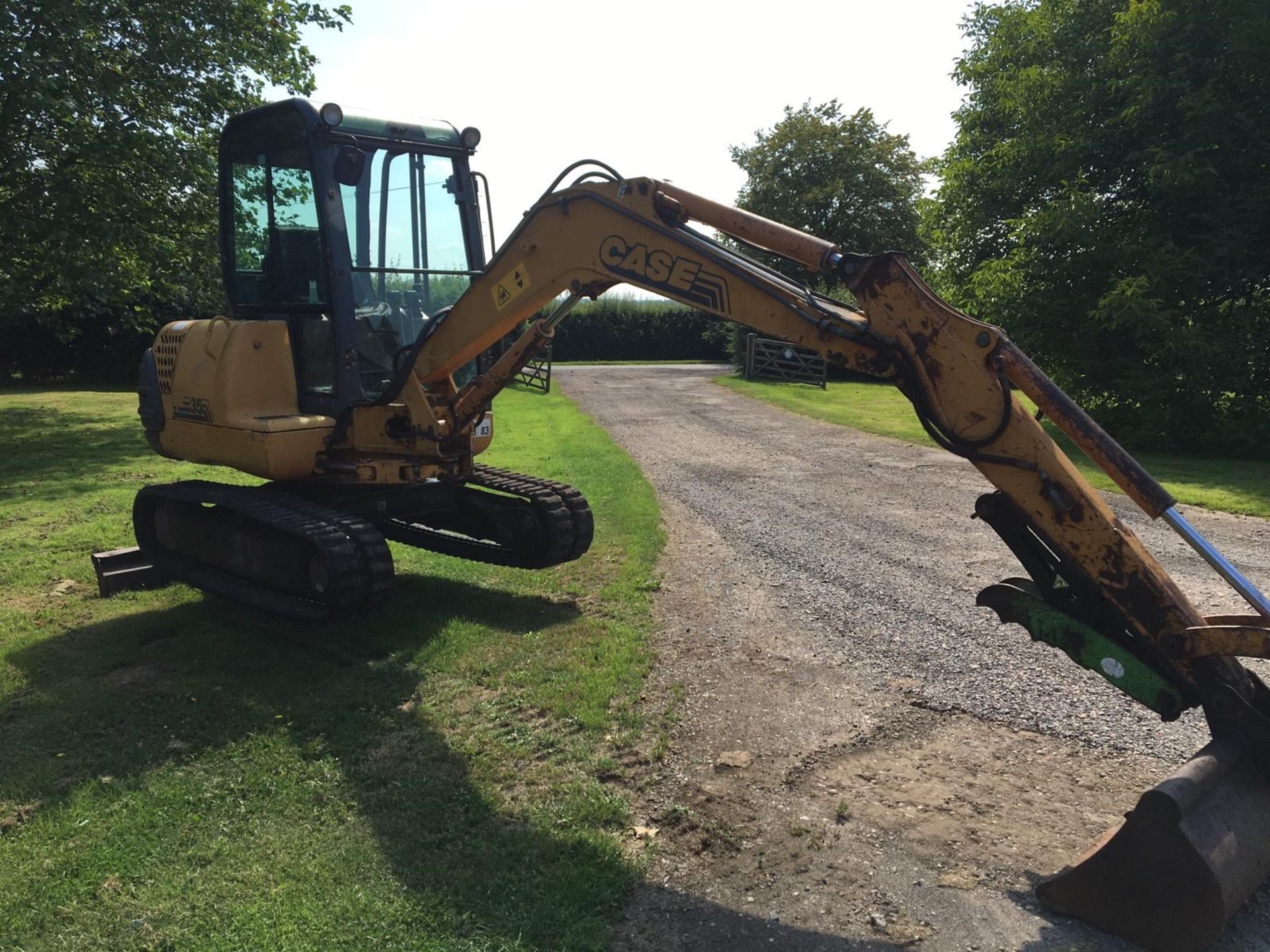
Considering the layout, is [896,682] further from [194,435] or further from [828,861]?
[194,435]

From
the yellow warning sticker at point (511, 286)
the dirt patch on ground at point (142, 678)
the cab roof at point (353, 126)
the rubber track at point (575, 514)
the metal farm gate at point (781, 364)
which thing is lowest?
the dirt patch on ground at point (142, 678)

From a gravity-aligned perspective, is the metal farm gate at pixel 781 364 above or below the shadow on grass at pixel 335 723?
above

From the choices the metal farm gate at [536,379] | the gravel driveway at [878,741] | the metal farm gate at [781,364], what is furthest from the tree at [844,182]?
the gravel driveway at [878,741]

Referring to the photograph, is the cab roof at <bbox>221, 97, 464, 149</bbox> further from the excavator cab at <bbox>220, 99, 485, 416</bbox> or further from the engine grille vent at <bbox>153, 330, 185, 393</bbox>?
the engine grille vent at <bbox>153, 330, 185, 393</bbox>

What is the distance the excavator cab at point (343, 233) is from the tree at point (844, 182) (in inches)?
1586

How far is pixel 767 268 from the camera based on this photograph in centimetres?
492

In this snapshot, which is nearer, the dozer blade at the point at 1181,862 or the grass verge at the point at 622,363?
the dozer blade at the point at 1181,862

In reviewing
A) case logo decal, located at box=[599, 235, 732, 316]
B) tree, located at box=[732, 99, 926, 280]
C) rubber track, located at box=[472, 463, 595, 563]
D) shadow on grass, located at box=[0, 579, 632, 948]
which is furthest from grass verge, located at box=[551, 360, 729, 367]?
case logo decal, located at box=[599, 235, 732, 316]

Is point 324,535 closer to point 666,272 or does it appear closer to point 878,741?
point 666,272

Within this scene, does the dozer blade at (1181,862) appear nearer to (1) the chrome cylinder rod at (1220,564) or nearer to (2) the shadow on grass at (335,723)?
(1) the chrome cylinder rod at (1220,564)

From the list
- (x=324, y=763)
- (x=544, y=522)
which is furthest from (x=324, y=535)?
(x=544, y=522)

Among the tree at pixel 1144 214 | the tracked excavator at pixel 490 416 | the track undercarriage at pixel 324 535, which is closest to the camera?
the tracked excavator at pixel 490 416

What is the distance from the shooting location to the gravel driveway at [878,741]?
11.6 ft

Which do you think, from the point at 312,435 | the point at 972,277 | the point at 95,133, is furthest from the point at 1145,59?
the point at 95,133
